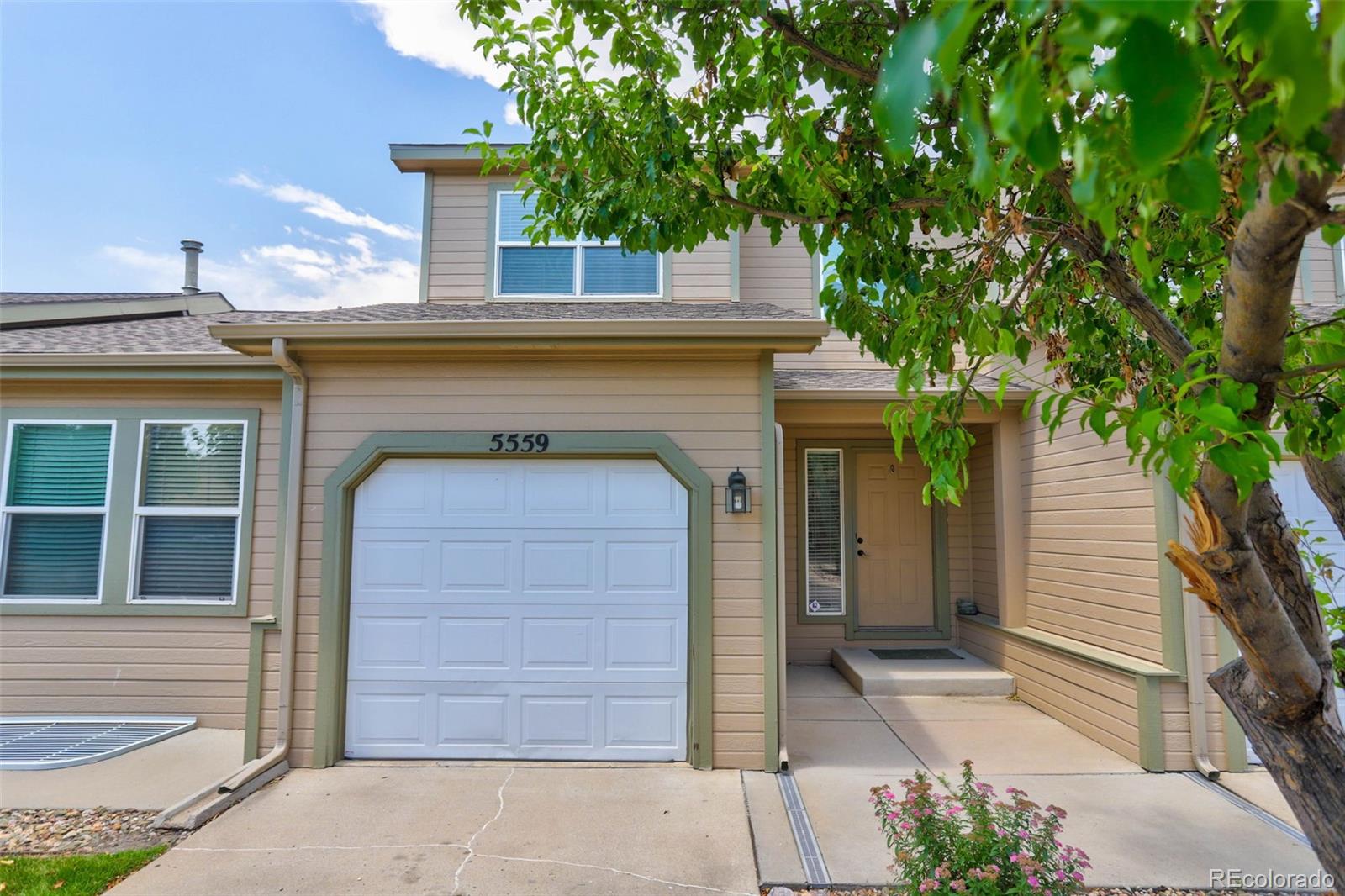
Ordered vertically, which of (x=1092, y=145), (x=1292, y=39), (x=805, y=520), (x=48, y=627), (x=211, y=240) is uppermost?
(x=211, y=240)

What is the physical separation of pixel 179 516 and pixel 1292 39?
7.08 metres

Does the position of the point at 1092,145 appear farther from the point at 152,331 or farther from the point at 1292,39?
the point at 152,331

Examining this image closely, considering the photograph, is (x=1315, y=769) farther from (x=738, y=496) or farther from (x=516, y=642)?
(x=516, y=642)

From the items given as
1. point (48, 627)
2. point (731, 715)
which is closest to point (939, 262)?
point (731, 715)

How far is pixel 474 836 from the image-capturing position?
360 cm

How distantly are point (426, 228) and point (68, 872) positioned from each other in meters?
5.96

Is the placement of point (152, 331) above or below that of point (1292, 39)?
above

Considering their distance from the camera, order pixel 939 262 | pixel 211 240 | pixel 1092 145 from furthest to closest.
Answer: pixel 211 240 → pixel 939 262 → pixel 1092 145

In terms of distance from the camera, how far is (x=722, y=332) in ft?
15.1

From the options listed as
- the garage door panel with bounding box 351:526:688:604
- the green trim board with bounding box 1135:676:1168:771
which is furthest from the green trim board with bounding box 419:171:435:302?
the green trim board with bounding box 1135:676:1168:771

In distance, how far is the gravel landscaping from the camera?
3.55 m

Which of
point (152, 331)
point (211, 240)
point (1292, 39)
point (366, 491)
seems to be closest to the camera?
point (1292, 39)

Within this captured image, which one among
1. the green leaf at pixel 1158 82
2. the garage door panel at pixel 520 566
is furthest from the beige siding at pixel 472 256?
the green leaf at pixel 1158 82

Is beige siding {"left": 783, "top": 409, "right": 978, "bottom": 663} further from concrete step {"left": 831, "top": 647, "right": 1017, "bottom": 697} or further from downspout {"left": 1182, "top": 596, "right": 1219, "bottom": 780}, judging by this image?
downspout {"left": 1182, "top": 596, "right": 1219, "bottom": 780}
